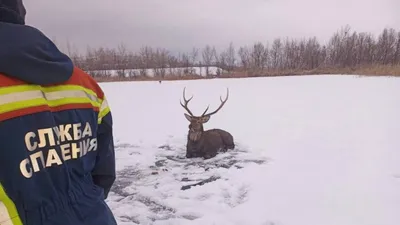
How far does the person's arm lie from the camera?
1339 mm

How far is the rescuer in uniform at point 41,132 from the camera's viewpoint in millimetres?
884

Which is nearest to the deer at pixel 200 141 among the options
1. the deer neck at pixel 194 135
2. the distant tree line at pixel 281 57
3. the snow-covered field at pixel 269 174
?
the deer neck at pixel 194 135

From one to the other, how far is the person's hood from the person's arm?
1.17 ft

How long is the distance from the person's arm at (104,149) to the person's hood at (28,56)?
358mm

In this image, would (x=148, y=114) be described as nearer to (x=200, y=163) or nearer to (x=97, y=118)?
(x=200, y=163)

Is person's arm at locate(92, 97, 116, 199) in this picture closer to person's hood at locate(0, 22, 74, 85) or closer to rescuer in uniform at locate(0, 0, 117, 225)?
rescuer in uniform at locate(0, 0, 117, 225)

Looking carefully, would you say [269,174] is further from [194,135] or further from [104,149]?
[104,149]

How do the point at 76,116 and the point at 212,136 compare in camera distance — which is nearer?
the point at 76,116

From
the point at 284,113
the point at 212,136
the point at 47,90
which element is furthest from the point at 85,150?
the point at 284,113

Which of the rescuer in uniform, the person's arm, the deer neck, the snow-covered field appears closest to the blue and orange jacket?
the rescuer in uniform

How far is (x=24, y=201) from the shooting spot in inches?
36.0

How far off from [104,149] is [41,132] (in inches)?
16.9

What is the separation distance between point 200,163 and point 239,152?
3.24ft

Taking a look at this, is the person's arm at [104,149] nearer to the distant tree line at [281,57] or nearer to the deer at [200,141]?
the deer at [200,141]
